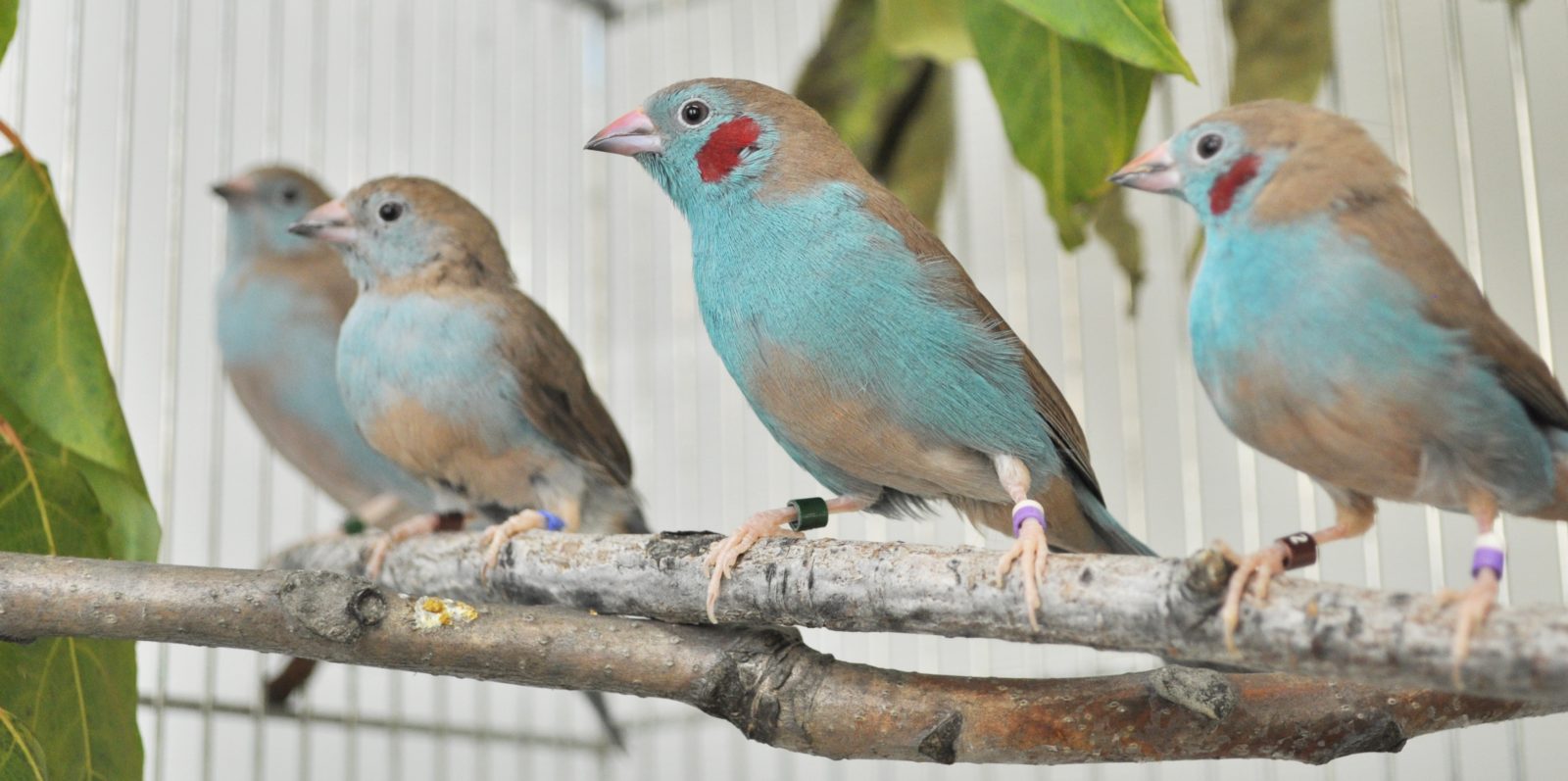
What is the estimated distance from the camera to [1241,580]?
0.97m

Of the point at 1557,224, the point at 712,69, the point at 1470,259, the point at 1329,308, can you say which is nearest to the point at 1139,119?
the point at 1329,308

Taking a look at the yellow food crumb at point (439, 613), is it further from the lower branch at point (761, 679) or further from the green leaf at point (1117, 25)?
the green leaf at point (1117, 25)

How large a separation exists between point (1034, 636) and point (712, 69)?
2.28m

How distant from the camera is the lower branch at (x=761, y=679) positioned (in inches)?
47.2

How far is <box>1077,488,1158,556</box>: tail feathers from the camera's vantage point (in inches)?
59.1

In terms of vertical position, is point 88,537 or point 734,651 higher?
point 88,537

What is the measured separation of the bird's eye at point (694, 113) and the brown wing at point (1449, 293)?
0.65m

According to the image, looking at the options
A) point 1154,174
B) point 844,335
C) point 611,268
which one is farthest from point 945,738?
point 611,268

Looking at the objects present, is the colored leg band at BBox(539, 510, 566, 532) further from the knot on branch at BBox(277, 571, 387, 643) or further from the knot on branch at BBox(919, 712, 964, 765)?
the knot on branch at BBox(919, 712, 964, 765)

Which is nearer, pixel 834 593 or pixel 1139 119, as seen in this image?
pixel 834 593

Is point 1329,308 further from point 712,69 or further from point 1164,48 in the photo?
point 712,69

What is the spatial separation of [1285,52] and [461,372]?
1.20 meters

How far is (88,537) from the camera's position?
1.45 m

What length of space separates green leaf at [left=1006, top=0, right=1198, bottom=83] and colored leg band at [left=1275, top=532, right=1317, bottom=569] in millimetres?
430
